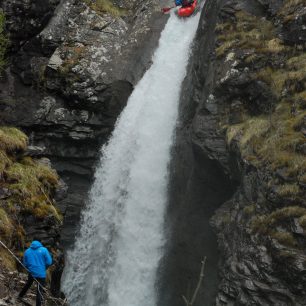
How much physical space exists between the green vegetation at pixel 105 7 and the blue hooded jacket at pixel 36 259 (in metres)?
19.7

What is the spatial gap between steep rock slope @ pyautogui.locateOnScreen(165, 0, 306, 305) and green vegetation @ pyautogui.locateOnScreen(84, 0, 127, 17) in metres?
7.13

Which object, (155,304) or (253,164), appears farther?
(155,304)

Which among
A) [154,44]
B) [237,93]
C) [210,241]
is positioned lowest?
[210,241]

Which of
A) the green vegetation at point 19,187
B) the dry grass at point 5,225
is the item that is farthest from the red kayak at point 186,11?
the dry grass at point 5,225

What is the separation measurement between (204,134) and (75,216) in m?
8.14

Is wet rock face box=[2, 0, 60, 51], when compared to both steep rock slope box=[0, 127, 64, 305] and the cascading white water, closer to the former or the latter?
the cascading white water

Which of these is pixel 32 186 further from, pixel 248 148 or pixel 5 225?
pixel 248 148

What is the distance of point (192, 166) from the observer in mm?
19125

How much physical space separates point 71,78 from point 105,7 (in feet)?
21.4

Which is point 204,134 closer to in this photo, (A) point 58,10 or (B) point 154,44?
(B) point 154,44

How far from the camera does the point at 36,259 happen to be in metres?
10.2

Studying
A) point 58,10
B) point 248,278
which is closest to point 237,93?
point 248,278

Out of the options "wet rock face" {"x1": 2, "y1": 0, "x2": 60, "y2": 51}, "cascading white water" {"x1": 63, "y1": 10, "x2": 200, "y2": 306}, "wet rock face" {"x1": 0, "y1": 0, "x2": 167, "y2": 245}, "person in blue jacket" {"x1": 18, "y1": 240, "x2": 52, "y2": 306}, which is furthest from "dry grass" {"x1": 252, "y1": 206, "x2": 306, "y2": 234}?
"wet rock face" {"x1": 2, "y1": 0, "x2": 60, "y2": 51}

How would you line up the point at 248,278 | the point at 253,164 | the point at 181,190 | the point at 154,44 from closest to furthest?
the point at 248,278
the point at 253,164
the point at 181,190
the point at 154,44
